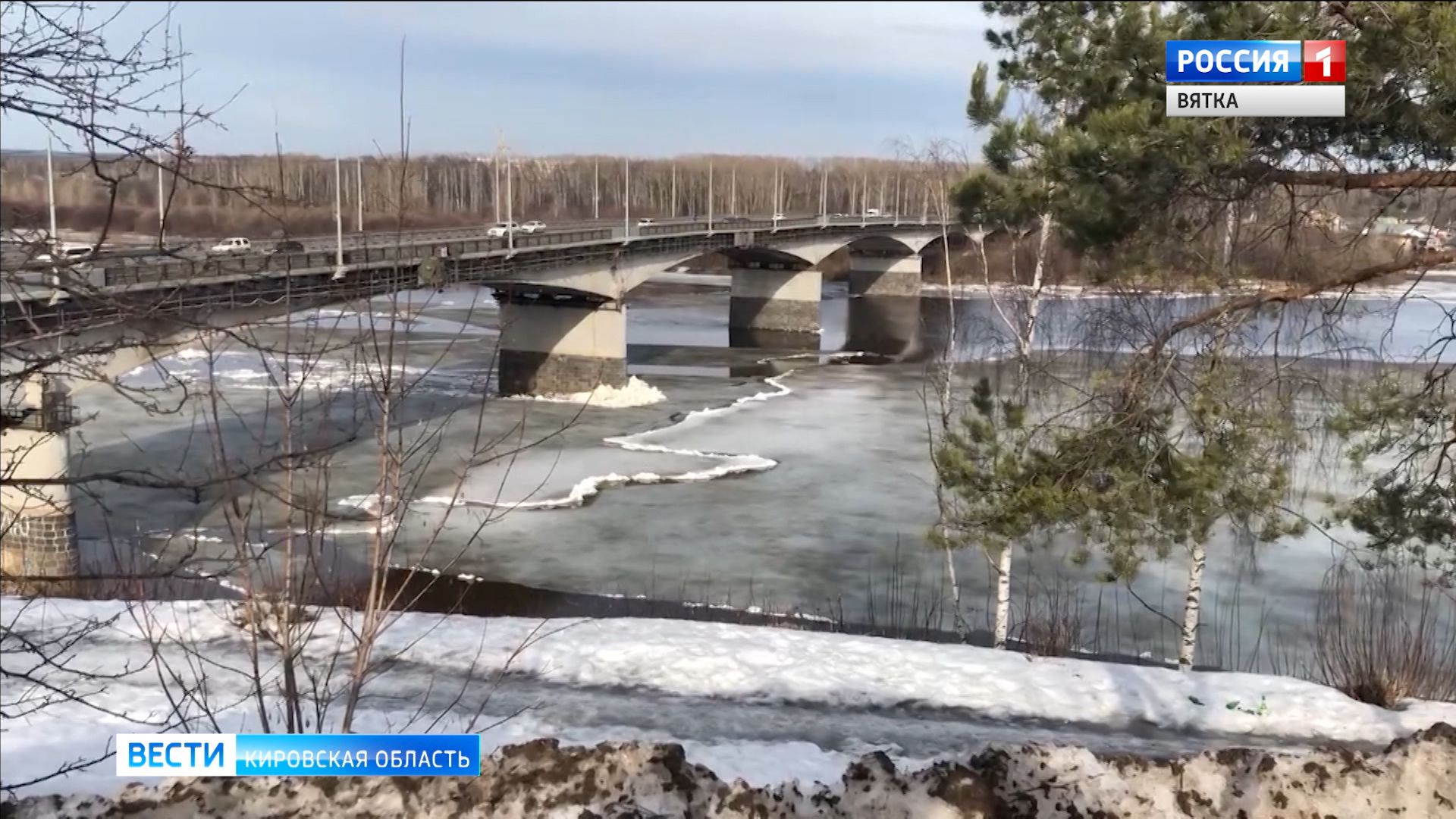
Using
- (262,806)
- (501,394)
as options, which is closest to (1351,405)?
(262,806)

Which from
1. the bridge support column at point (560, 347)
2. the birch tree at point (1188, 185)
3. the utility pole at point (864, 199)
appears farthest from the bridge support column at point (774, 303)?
the birch tree at point (1188, 185)

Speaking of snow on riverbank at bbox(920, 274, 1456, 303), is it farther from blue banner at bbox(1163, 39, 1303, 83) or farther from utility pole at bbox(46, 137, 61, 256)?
utility pole at bbox(46, 137, 61, 256)

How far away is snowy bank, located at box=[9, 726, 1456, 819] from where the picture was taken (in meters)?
5.21

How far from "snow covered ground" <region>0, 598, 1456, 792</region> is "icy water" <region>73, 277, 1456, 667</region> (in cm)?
109

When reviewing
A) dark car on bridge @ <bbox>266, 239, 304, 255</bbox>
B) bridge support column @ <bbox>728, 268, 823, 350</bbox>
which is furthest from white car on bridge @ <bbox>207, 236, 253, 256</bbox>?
bridge support column @ <bbox>728, 268, 823, 350</bbox>

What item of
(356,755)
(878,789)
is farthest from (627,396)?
(356,755)

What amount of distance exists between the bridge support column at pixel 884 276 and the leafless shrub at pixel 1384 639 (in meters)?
58.2

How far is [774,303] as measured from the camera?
5897cm

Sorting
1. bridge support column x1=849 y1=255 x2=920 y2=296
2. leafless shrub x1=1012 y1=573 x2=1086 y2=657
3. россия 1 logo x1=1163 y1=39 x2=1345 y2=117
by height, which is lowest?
leafless shrub x1=1012 y1=573 x2=1086 y2=657

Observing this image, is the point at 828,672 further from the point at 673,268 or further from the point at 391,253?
the point at 673,268

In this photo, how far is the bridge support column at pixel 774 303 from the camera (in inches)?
2243

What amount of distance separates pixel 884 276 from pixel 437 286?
68.1 m

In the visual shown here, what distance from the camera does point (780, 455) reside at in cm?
2586

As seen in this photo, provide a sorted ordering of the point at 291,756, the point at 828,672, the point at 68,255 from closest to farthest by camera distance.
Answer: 1. the point at 68,255
2. the point at 291,756
3. the point at 828,672
